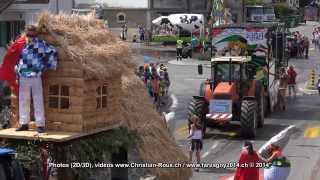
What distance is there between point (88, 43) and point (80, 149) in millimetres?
1338

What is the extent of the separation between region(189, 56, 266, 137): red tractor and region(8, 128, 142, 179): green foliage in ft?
35.8

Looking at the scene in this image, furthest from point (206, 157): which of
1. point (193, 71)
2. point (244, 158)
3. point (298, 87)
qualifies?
point (193, 71)

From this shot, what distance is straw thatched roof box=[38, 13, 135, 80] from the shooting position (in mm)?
8797

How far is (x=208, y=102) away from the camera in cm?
2169

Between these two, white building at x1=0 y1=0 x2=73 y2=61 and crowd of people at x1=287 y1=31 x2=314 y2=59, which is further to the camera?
crowd of people at x1=287 y1=31 x2=314 y2=59

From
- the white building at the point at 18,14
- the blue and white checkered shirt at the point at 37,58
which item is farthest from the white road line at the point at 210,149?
the white building at the point at 18,14

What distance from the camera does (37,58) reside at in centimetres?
871

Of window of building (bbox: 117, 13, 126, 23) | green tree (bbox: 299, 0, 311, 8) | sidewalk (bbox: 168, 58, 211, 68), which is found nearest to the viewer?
sidewalk (bbox: 168, 58, 211, 68)

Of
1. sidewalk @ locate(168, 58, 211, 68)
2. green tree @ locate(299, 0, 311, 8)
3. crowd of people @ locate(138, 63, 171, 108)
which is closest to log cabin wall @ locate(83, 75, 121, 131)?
crowd of people @ locate(138, 63, 171, 108)

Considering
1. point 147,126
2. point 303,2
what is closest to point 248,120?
point 147,126

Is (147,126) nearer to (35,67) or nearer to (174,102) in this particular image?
(35,67)

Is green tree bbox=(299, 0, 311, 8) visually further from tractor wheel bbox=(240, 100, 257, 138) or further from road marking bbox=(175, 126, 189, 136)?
tractor wheel bbox=(240, 100, 257, 138)

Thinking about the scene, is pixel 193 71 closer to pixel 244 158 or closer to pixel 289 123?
pixel 289 123

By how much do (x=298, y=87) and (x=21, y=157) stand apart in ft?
93.7
